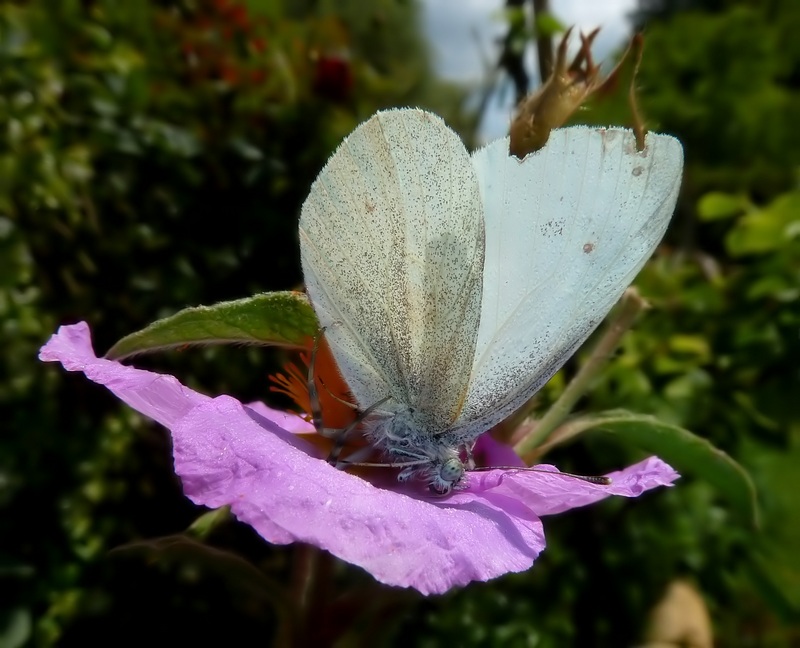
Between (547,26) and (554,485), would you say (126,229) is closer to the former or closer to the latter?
(547,26)

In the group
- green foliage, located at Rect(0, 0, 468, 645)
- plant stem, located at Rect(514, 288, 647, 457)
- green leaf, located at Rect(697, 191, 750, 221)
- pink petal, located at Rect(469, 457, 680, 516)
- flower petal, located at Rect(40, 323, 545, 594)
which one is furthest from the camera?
green leaf, located at Rect(697, 191, 750, 221)

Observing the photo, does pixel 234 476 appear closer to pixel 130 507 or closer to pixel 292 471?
pixel 292 471

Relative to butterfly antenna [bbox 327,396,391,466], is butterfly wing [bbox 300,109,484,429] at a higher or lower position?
higher

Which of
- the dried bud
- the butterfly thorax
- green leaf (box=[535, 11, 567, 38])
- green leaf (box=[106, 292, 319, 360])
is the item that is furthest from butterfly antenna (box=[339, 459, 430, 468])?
green leaf (box=[535, 11, 567, 38])

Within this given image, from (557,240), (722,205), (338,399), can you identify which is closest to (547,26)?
(722,205)

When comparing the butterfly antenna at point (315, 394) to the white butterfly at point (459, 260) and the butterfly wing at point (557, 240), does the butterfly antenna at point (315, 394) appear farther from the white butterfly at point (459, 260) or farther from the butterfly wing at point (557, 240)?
the butterfly wing at point (557, 240)

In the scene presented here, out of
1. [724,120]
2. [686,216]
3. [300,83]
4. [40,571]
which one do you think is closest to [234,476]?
[40,571]

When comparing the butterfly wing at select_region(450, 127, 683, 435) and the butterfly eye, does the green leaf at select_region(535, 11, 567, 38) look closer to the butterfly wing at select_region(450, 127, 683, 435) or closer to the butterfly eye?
the butterfly wing at select_region(450, 127, 683, 435)
